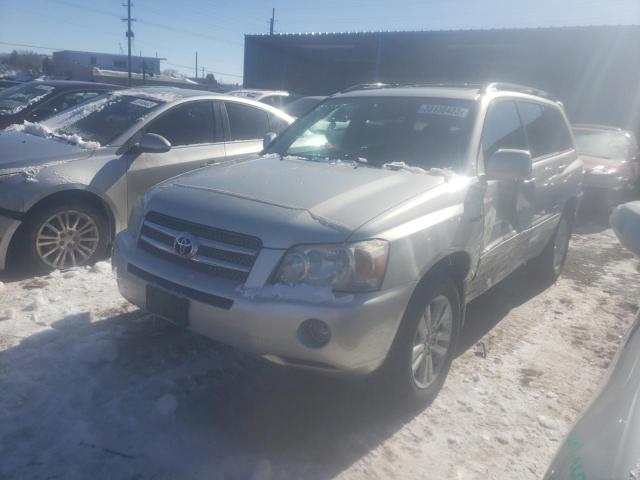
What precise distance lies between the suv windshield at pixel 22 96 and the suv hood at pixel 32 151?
8.73ft

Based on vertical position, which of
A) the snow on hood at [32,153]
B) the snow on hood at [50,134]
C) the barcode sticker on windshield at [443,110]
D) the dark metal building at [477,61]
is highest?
the dark metal building at [477,61]

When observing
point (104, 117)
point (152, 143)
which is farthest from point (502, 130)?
point (104, 117)

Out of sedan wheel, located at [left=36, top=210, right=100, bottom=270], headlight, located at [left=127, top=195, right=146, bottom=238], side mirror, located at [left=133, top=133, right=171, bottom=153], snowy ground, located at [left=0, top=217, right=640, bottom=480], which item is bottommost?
snowy ground, located at [left=0, top=217, right=640, bottom=480]

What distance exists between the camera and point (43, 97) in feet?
25.3

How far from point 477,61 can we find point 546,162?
21.6 metres

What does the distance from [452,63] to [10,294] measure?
79.8 feet

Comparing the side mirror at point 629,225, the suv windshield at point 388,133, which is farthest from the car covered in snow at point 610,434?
the suv windshield at point 388,133

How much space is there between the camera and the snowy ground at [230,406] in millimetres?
2654

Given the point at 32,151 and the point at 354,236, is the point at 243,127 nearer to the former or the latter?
the point at 32,151

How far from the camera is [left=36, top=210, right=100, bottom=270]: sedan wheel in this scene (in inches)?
181

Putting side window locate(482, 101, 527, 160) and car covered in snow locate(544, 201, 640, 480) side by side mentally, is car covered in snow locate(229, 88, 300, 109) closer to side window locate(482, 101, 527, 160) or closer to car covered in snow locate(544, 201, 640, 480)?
side window locate(482, 101, 527, 160)

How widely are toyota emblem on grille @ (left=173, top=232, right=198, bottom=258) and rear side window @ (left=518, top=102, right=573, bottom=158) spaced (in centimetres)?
303

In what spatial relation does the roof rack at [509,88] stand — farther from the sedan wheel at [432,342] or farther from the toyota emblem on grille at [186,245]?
the toyota emblem on grille at [186,245]

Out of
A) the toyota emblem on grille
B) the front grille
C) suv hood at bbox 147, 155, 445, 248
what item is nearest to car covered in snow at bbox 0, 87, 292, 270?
suv hood at bbox 147, 155, 445, 248
